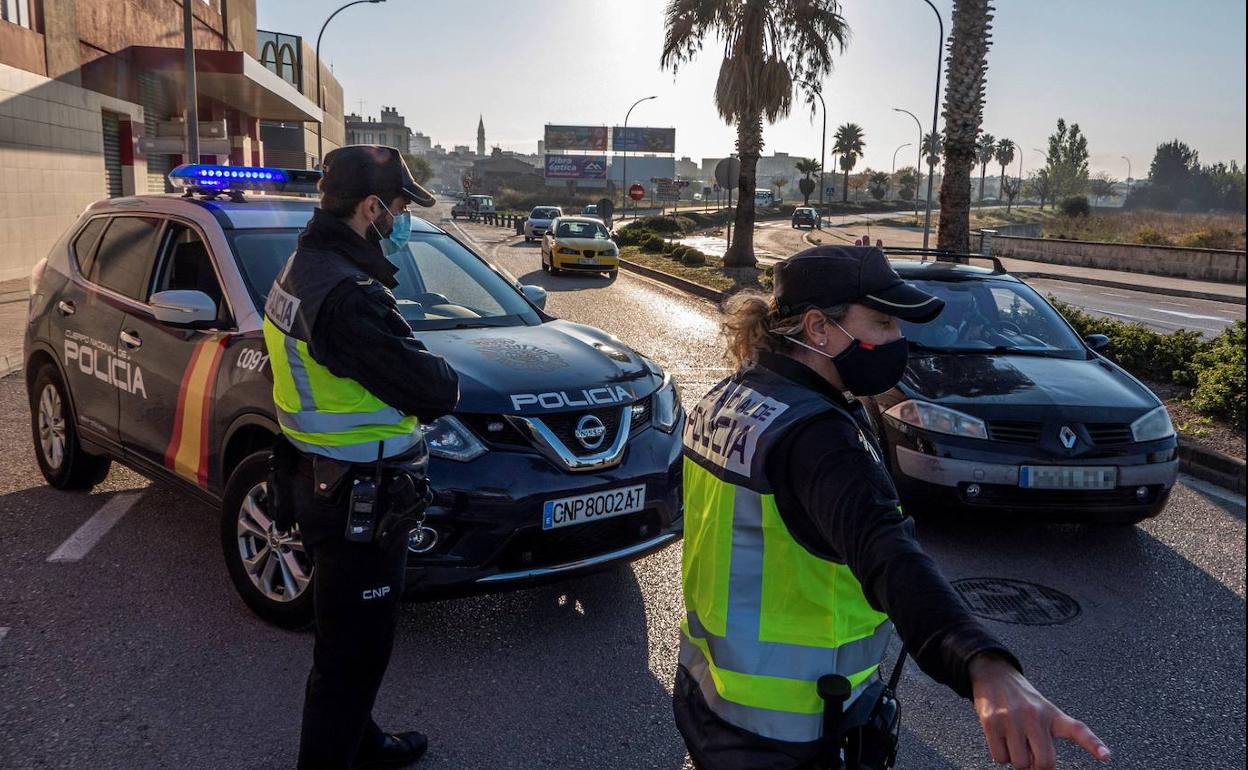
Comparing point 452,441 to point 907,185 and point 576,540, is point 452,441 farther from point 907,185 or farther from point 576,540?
point 907,185

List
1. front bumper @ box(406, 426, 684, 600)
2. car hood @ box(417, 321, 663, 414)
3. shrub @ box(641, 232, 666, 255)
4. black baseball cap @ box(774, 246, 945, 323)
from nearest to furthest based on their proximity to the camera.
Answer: black baseball cap @ box(774, 246, 945, 323)
front bumper @ box(406, 426, 684, 600)
car hood @ box(417, 321, 663, 414)
shrub @ box(641, 232, 666, 255)

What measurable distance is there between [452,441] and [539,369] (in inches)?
23.8

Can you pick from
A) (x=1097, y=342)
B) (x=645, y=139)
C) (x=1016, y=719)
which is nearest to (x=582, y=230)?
(x=1097, y=342)

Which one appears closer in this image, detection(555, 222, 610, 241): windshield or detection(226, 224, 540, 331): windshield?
detection(226, 224, 540, 331): windshield

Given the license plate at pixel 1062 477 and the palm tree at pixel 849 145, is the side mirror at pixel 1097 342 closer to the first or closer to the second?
the license plate at pixel 1062 477

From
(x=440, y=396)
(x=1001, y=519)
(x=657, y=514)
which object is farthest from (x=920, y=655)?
(x=1001, y=519)

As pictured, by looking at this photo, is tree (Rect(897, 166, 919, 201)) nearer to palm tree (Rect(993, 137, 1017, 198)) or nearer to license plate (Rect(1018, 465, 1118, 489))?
palm tree (Rect(993, 137, 1017, 198))

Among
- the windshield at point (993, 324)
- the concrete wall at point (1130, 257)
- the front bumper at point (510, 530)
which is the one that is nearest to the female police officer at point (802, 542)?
the front bumper at point (510, 530)

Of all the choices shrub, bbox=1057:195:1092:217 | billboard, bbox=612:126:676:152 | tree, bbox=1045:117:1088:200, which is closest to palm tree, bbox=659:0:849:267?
shrub, bbox=1057:195:1092:217

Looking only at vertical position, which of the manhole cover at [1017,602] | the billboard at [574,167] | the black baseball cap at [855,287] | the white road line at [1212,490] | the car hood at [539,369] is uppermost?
the billboard at [574,167]

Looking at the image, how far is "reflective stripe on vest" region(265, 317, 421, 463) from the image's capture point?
2.82 m

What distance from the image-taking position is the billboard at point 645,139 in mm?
119625

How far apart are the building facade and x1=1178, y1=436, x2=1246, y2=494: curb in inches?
690

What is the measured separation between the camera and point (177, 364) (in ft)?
15.5
